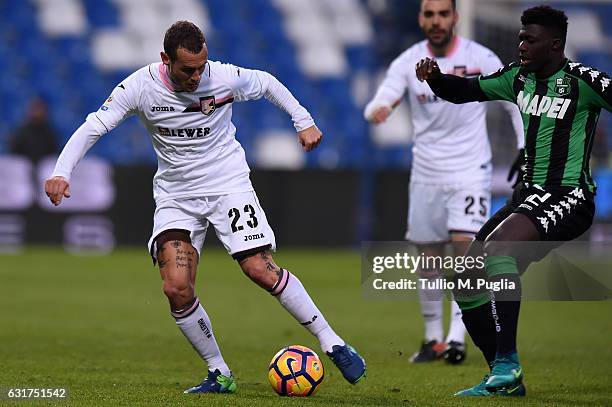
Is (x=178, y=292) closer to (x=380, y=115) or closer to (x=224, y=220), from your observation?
(x=224, y=220)

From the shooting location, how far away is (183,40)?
640 cm

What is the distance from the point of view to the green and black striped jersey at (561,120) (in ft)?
21.3

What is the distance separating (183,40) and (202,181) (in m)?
0.89

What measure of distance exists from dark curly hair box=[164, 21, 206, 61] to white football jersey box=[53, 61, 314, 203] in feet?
0.96

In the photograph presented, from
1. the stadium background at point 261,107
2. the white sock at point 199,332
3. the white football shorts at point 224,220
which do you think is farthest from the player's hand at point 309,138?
the stadium background at point 261,107

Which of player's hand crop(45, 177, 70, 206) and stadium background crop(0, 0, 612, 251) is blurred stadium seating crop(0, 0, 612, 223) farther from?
player's hand crop(45, 177, 70, 206)

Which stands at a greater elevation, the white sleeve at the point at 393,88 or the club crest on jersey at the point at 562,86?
the white sleeve at the point at 393,88

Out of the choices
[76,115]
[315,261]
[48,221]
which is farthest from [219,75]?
[76,115]

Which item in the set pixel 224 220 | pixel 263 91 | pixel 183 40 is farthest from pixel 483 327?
pixel 183 40

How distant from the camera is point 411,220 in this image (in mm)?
9188

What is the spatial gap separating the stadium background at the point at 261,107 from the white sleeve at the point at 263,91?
7813 millimetres

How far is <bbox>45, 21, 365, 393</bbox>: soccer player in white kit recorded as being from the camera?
21.8 ft

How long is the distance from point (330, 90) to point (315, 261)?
6.93 metres

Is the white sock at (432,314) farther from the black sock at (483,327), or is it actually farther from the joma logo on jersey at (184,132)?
the joma logo on jersey at (184,132)
